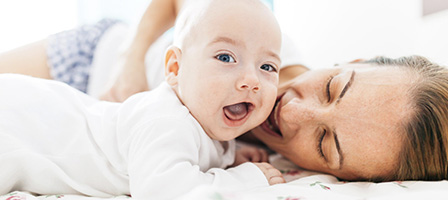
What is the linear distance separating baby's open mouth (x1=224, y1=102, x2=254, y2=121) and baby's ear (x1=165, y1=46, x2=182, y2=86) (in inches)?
7.2

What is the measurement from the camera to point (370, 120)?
3.20ft

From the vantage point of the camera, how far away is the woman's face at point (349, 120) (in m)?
0.97

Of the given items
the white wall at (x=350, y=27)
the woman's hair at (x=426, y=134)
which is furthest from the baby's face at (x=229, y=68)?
the white wall at (x=350, y=27)

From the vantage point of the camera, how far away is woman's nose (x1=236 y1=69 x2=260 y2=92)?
89cm

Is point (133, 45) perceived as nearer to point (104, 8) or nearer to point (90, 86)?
point (90, 86)

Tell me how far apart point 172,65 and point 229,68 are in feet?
0.68

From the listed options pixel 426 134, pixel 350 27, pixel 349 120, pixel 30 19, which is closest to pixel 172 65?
pixel 349 120

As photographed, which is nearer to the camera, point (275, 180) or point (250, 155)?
point (275, 180)

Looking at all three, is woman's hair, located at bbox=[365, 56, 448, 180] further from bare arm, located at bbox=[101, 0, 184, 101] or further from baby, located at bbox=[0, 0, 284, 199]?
bare arm, located at bbox=[101, 0, 184, 101]

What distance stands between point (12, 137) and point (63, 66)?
2.96 ft

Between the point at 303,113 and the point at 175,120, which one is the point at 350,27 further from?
the point at 175,120

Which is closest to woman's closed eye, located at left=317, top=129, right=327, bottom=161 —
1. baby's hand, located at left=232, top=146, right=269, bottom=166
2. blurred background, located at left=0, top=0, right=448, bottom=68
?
baby's hand, located at left=232, top=146, right=269, bottom=166

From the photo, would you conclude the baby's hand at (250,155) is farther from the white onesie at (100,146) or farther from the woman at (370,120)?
the white onesie at (100,146)

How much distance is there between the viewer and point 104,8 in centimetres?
377
